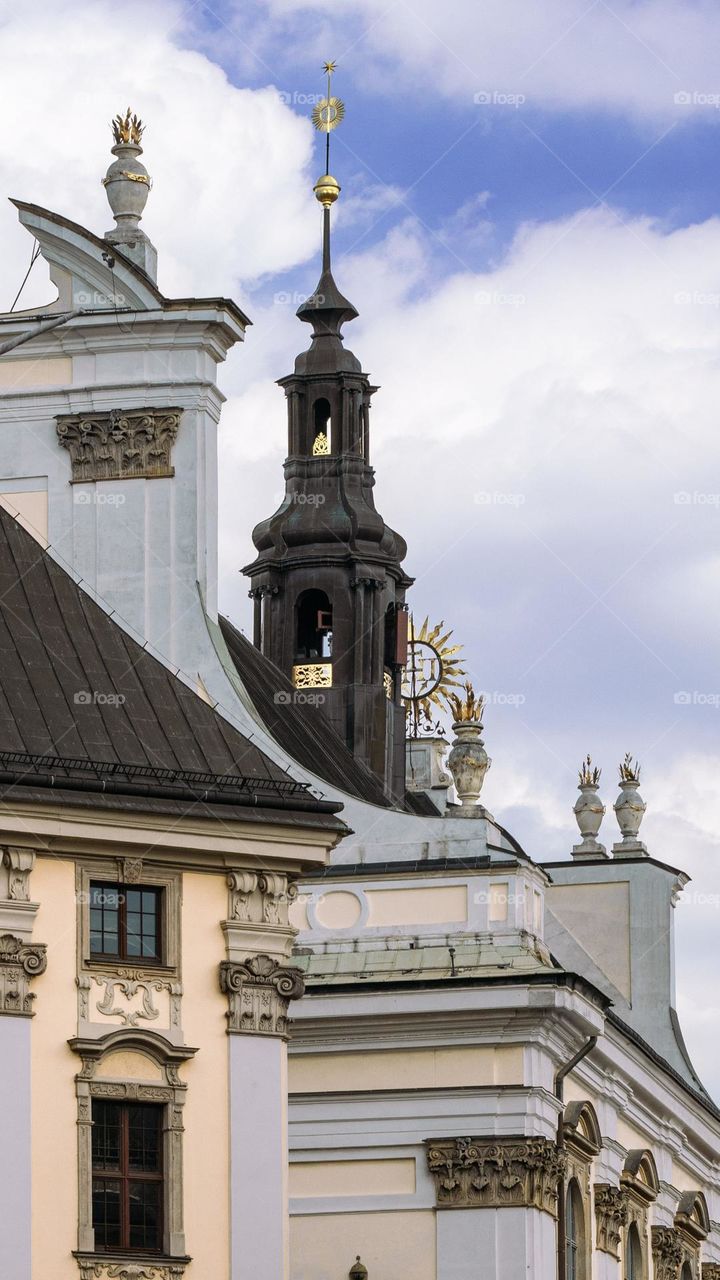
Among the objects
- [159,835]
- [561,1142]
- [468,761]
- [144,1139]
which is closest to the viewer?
[144,1139]

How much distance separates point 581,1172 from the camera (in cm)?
4988

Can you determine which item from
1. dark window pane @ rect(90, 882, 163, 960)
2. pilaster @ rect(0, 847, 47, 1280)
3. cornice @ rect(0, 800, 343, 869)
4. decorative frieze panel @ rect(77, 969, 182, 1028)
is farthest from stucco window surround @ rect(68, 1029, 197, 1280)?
cornice @ rect(0, 800, 343, 869)

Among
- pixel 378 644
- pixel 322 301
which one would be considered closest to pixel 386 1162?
pixel 378 644

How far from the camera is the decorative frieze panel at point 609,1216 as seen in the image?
168 ft

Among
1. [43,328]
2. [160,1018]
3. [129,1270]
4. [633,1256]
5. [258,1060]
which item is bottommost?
[129,1270]

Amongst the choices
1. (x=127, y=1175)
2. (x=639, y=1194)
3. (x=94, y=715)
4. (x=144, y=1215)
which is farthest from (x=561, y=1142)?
(x=94, y=715)

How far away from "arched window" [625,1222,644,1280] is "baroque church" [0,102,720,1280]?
8cm

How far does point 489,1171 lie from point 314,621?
72.6 feet

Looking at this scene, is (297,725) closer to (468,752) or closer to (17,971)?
(468,752)

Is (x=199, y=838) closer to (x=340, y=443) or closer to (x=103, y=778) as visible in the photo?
(x=103, y=778)

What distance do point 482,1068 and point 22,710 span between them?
39.7 feet

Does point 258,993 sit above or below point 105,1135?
above

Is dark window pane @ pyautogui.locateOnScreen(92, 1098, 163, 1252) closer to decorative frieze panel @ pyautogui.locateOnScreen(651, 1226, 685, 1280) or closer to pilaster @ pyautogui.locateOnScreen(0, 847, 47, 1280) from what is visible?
pilaster @ pyautogui.locateOnScreen(0, 847, 47, 1280)

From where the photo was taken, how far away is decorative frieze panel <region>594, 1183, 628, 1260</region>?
168ft
